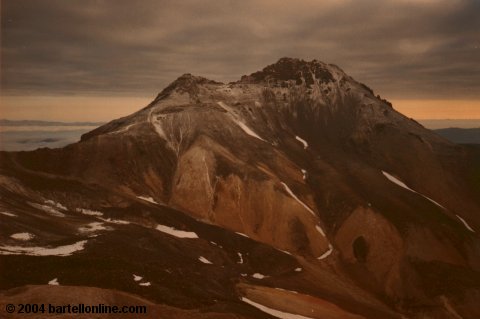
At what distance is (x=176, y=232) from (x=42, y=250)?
99.8 ft

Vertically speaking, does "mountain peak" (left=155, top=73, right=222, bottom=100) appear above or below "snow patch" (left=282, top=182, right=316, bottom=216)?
above

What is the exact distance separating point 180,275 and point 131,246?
10198 millimetres

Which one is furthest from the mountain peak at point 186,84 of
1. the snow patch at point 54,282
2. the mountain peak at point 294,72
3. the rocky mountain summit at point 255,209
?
the snow patch at point 54,282

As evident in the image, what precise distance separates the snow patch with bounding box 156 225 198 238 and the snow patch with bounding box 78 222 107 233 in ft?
43.1

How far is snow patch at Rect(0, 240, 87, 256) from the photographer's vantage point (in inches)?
2283

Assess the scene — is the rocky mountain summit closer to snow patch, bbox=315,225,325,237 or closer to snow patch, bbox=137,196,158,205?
snow patch, bbox=315,225,325,237

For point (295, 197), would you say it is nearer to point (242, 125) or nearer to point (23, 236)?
point (242, 125)

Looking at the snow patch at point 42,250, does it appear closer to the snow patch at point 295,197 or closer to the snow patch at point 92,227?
the snow patch at point 92,227

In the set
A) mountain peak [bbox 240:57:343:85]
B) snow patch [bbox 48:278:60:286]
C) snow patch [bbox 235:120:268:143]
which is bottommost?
snow patch [bbox 48:278:60:286]

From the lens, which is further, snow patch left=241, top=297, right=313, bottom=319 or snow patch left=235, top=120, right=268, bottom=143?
snow patch left=235, top=120, right=268, bottom=143

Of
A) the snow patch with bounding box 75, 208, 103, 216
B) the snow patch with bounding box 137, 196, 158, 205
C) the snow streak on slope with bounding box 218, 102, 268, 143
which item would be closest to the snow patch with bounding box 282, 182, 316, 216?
the snow streak on slope with bounding box 218, 102, 268, 143

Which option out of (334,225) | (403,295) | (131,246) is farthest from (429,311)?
(131,246)

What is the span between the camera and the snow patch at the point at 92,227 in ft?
240

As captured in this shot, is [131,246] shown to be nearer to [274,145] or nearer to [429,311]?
[429,311]
